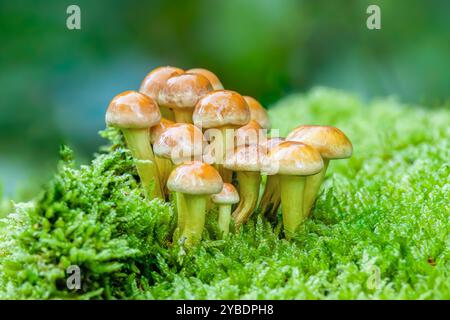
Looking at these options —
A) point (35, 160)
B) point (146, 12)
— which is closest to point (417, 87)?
point (146, 12)

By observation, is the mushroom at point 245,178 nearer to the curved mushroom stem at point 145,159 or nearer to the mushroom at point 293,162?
the mushroom at point 293,162

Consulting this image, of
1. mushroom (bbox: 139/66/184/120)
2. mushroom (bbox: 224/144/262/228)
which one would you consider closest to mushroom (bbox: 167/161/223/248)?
mushroom (bbox: 224/144/262/228)

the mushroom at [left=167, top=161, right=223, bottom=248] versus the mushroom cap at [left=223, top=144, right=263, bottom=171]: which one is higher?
the mushroom cap at [left=223, top=144, right=263, bottom=171]

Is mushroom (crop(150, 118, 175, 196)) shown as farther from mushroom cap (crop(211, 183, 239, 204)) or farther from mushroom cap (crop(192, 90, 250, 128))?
mushroom cap (crop(211, 183, 239, 204))

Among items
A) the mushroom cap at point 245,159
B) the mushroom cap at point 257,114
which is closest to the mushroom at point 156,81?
the mushroom cap at point 257,114

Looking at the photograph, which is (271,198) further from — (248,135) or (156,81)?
(156,81)

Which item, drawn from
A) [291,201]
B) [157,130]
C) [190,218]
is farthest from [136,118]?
[291,201]

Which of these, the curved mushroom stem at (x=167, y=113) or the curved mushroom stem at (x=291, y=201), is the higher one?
the curved mushroom stem at (x=167, y=113)

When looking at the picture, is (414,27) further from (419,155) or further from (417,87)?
(419,155)
